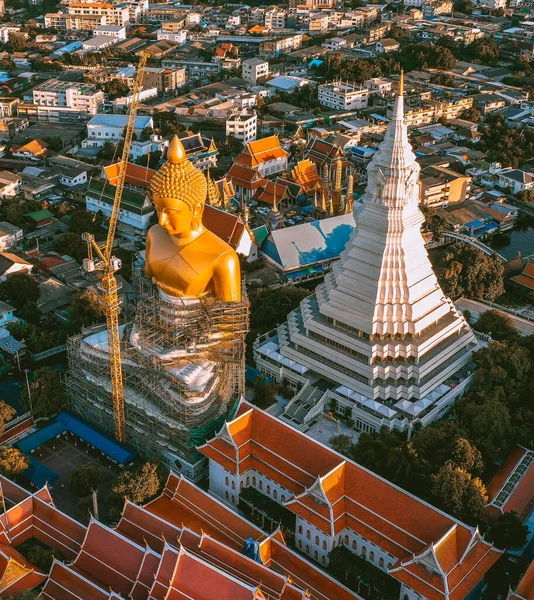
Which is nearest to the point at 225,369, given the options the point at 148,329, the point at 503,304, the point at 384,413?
the point at 148,329

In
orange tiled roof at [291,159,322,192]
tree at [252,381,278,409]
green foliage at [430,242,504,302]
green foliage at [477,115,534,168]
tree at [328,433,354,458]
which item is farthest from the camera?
green foliage at [477,115,534,168]

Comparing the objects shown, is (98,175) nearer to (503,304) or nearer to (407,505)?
(503,304)

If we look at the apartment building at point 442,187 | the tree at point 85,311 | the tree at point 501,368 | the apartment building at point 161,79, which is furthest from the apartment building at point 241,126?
the tree at point 501,368

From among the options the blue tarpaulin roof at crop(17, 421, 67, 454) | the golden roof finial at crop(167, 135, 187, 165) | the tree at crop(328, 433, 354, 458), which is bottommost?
the blue tarpaulin roof at crop(17, 421, 67, 454)

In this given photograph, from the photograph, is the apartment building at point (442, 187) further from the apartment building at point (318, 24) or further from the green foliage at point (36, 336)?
the apartment building at point (318, 24)

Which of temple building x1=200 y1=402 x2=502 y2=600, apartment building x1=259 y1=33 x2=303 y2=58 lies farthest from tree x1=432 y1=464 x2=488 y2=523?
Result: apartment building x1=259 y1=33 x2=303 y2=58

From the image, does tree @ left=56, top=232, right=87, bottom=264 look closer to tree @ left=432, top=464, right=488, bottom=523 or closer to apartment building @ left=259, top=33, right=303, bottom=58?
tree @ left=432, top=464, right=488, bottom=523
